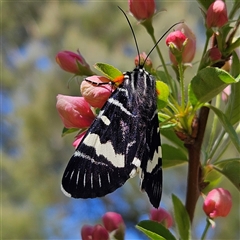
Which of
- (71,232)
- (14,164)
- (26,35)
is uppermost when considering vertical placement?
(26,35)

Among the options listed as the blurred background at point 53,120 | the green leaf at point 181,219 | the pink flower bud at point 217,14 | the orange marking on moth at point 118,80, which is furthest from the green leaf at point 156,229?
the blurred background at point 53,120

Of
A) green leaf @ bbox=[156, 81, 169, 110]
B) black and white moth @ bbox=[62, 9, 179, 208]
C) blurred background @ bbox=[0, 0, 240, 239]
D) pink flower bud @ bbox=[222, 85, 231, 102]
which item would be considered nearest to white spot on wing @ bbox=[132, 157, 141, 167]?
black and white moth @ bbox=[62, 9, 179, 208]

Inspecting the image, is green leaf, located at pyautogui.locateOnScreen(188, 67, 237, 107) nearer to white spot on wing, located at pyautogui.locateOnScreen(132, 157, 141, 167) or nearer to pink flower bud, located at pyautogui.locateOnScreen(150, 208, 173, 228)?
white spot on wing, located at pyautogui.locateOnScreen(132, 157, 141, 167)

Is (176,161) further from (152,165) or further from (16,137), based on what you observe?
(16,137)

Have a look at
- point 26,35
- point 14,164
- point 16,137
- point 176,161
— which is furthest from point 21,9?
point 176,161

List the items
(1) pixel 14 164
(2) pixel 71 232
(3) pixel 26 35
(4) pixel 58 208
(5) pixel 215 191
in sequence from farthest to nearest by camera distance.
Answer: (3) pixel 26 35 < (1) pixel 14 164 < (4) pixel 58 208 < (2) pixel 71 232 < (5) pixel 215 191

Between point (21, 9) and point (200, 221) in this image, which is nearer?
point (200, 221)

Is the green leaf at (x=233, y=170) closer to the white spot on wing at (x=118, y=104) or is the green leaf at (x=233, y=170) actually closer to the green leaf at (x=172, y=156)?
the green leaf at (x=172, y=156)
